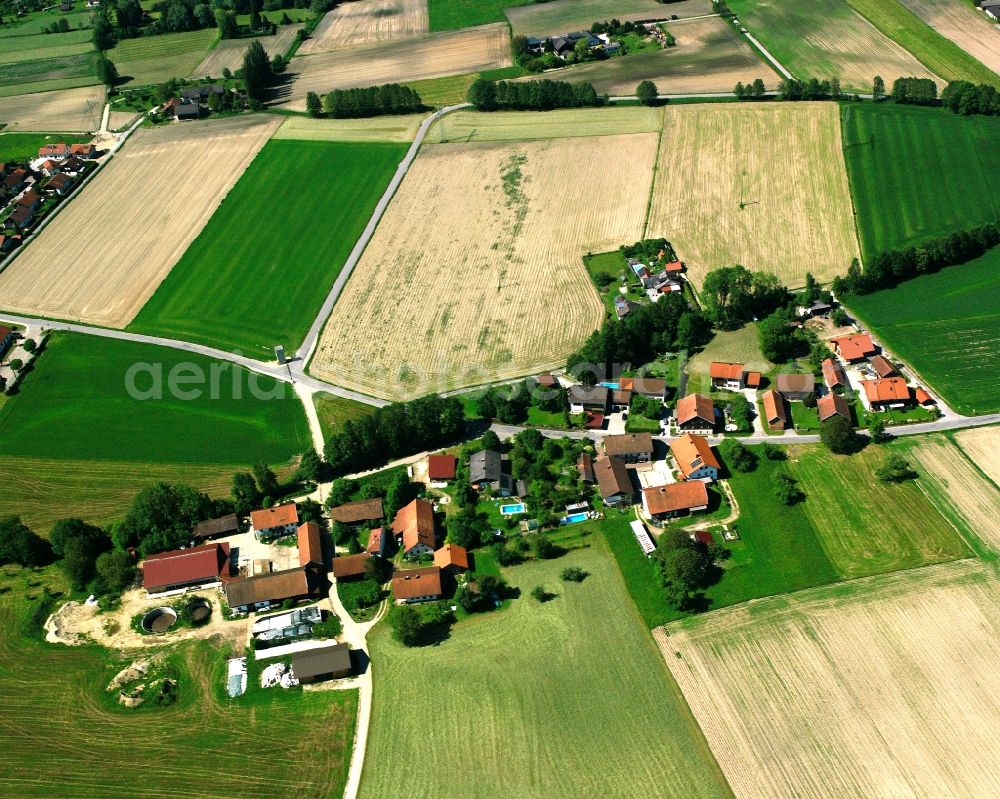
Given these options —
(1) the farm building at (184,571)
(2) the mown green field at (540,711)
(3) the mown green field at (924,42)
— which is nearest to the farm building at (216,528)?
(1) the farm building at (184,571)

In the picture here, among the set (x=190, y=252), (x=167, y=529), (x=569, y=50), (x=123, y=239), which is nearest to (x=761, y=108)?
(x=569, y=50)

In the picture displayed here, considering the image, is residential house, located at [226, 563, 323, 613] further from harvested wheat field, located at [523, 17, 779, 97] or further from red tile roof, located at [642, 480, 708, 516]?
harvested wheat field, located at [523, 17, 779, 97]

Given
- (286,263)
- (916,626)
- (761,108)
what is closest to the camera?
(916,626)

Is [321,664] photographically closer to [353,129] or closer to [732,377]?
[732,377]

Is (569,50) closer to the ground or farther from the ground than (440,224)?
farther from the ground

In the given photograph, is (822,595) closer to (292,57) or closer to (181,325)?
(181,325)

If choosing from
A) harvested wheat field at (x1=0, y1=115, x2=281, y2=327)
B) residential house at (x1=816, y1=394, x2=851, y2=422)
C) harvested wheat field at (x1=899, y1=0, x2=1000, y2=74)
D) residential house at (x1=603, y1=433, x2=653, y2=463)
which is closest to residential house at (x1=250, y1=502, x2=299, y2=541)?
residential house at (x1=603, y1=433, x2=653, y2=463)
